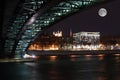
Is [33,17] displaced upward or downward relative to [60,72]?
upward

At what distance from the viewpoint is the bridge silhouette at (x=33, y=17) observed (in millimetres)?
61812

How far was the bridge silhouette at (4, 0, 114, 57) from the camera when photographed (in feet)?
203

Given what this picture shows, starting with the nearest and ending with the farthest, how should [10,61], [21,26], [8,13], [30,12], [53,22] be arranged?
1. [8,13]
2. [30,12]
3. [21,26]
4. [10,61]
5. [53,22]

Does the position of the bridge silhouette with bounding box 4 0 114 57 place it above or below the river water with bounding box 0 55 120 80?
above

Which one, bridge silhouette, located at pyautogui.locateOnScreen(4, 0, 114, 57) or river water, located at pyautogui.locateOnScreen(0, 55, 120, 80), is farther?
bridge silhouette, located at pyautogui.locateOnScreen(4, 0, 114, 57)

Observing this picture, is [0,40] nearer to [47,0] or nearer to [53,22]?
[53,22]

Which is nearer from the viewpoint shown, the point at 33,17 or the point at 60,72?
the point at 60,72

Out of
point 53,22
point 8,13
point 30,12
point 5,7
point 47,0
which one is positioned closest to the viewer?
point 5,7

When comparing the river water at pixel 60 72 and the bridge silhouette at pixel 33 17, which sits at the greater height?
the bridge silhouette at pixel 33 17

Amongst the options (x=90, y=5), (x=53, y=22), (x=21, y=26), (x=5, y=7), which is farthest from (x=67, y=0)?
(x=5, y=7)

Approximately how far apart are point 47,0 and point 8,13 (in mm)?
6043

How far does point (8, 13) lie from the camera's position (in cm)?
5472

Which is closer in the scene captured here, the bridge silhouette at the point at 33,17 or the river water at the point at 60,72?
the river water at the point at 60,72

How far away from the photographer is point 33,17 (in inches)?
2650
